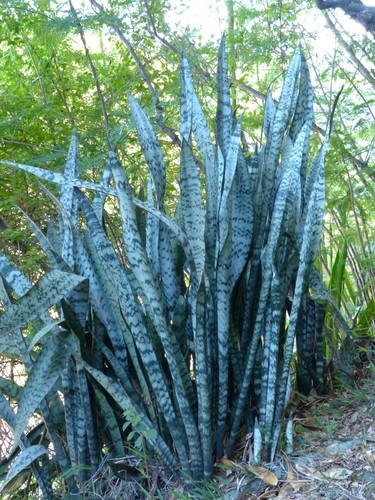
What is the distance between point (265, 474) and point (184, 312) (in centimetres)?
40

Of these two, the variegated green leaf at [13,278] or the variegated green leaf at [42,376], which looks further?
the variegated green leaf at [13,278]

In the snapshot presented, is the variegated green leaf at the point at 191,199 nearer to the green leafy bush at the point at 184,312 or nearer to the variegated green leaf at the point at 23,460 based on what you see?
the green leafy bush at the point at 184,312

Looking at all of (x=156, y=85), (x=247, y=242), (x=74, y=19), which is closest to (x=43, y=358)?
(x=247, y=242)

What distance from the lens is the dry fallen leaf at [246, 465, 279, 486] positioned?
4.60ft

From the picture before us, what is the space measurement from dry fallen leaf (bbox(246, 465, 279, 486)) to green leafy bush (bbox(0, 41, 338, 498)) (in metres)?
0.04

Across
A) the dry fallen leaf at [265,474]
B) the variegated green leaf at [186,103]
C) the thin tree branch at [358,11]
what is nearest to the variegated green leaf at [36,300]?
the variegated green leaf at [186,103]

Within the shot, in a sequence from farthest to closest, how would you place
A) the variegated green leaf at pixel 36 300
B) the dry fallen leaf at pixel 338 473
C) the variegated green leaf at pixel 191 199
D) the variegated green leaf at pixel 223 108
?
the variegated green leaf at pixel 223 108 → the variegated green leaf at pixel 191 199 → the dry fallen leaf at pixel 338 473 → the variegated green leaf at pixel 36 300

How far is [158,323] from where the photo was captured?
4.59ft

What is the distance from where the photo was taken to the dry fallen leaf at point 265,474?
1403 millimetres

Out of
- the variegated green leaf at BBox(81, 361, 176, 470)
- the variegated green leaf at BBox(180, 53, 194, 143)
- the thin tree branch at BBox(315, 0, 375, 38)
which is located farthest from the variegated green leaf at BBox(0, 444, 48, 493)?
the thin tree branch at BBox(315, 0, 375, 38)

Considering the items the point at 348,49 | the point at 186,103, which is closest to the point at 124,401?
the point at 186,103

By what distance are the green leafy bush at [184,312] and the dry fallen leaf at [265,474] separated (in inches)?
1.6

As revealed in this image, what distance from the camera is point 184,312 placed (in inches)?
→ 61.4

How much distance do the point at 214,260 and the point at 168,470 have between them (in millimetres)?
507
